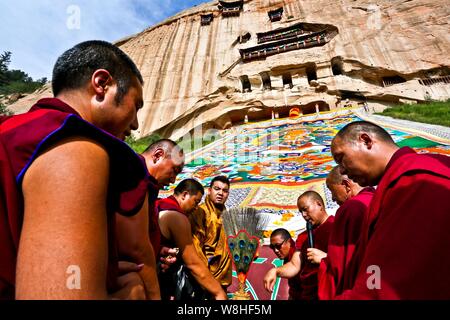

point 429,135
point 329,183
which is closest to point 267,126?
point 429,135

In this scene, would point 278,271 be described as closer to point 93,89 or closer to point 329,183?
point 329,183

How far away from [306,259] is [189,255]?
3.71 ft

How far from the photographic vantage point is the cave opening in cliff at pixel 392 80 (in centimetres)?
1437

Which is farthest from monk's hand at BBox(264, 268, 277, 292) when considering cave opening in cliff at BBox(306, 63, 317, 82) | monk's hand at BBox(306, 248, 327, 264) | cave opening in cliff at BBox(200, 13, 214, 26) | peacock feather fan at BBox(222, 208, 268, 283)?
cave opening in cliff at BBox(200, 13, 214, 26)

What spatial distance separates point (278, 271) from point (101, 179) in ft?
7.15

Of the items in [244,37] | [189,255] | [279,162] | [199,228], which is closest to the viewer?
[189,255]

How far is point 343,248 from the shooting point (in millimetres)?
1521

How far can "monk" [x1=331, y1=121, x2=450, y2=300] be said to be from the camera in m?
0.84

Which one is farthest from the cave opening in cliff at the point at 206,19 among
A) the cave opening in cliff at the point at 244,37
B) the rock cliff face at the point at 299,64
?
the cave opening in cliff at the point at 244,37

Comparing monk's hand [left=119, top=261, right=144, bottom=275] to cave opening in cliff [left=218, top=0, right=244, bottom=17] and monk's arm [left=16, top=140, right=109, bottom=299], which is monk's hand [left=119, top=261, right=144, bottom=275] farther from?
cave opening in cliff [left=218, top=0, right=244, bottom=17]

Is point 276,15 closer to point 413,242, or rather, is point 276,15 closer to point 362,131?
point 362,131

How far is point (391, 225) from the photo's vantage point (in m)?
0.93

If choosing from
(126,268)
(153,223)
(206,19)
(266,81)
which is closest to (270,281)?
(153,223)

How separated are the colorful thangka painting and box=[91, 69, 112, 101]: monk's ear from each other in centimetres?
368
